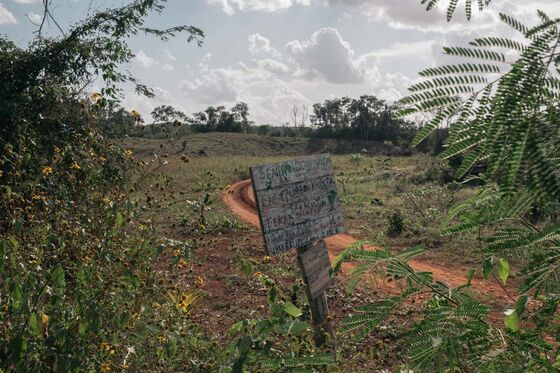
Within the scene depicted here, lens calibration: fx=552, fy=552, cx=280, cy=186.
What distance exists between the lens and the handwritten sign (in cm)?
428

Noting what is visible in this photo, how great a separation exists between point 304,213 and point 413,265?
14.0 ft

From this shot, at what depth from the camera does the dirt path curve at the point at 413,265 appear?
7004 mm

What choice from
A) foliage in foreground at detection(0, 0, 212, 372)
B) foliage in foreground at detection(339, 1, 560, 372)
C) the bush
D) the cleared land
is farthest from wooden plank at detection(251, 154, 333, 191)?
the bush

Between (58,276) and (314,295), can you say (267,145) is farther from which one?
(58,276)

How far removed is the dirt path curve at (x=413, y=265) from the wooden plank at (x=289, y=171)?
1.65 ft

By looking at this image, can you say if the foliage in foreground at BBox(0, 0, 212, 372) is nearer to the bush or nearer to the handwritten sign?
the handwritten sign

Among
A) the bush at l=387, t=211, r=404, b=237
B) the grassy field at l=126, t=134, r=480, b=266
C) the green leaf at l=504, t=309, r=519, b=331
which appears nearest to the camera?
the green leaf at l=504, t=309, r=519, b=331

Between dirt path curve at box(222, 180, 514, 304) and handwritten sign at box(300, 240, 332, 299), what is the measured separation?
258 mm

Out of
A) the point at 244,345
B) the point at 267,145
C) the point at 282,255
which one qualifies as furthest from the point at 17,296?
the point at 267,145

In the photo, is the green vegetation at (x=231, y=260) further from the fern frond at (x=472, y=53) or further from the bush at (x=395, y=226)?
the bush at (x=395, y=226)

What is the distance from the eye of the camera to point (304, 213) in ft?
14.8

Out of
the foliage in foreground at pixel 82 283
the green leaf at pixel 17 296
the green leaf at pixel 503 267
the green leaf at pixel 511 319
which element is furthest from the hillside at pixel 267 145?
the green leaf at pixel 511 319

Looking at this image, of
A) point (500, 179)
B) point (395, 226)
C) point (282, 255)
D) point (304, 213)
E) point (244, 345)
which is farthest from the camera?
point (395, 226)

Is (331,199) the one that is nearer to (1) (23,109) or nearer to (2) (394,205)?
(1) (23,109)
